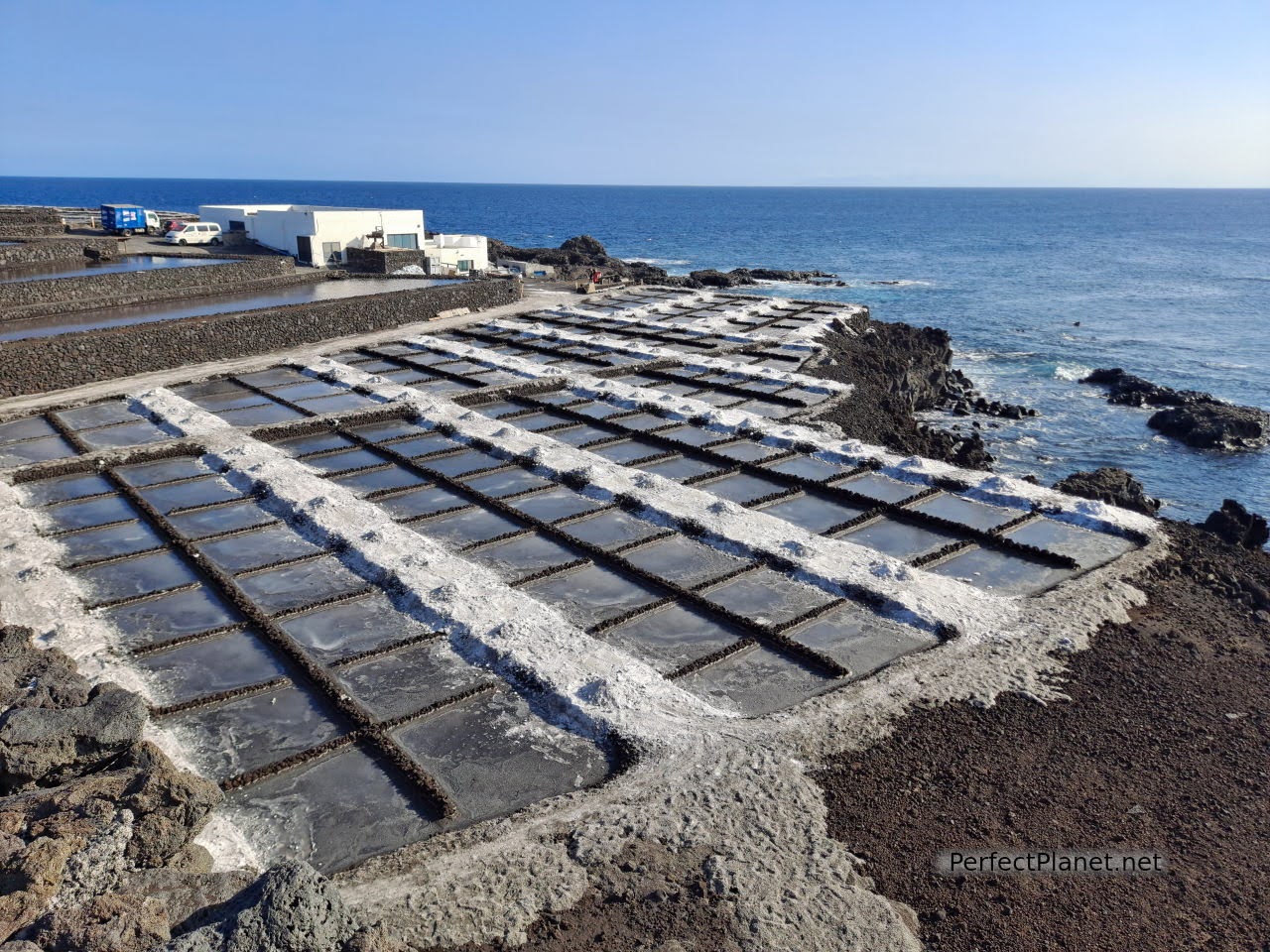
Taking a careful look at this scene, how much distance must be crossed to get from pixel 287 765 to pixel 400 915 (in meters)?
3.06

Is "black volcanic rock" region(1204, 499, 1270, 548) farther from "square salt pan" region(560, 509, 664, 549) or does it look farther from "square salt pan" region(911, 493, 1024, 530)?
"square salt pan" region(560, 509, 664, 549)

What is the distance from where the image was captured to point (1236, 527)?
18.1 meters

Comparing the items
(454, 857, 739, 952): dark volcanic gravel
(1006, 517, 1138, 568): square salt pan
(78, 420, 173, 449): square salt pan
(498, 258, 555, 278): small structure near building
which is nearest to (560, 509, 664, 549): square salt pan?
(1006, 517, 1138, 568): square salt pan

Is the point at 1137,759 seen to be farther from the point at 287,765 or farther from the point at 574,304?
the point at 574,304

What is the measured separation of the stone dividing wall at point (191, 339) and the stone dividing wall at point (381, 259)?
6524 millimetres

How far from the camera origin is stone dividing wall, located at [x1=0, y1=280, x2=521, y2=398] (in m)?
24.0

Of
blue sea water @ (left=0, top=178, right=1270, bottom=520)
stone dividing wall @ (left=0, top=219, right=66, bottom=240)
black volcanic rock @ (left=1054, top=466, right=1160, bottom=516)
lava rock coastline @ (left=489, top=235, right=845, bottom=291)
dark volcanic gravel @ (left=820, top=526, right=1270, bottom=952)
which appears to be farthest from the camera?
lava rock coastline @ (left=489, top=235, right=845, bottom=291)

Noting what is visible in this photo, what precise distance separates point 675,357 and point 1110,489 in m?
14.2

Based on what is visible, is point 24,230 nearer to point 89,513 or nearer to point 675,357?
point 89,513

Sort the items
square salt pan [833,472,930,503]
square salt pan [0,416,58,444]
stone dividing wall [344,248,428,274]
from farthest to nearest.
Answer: stone dividing wall [344,248,428,274] < square salt pan [0,416,58,444] < square salt pan [833,472,930,503]

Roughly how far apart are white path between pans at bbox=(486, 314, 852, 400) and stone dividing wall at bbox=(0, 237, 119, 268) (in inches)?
704

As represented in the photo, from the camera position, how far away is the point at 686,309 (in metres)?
40.9

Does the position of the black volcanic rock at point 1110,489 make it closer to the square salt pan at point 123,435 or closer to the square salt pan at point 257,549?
the square salt pan at point 257,549

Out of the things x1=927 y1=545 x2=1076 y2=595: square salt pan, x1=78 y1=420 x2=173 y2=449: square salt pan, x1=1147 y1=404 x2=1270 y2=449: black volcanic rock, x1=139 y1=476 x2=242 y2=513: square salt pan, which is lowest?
x1=1147 y1=404 x2=1270 y2=449: black volcanic rock
